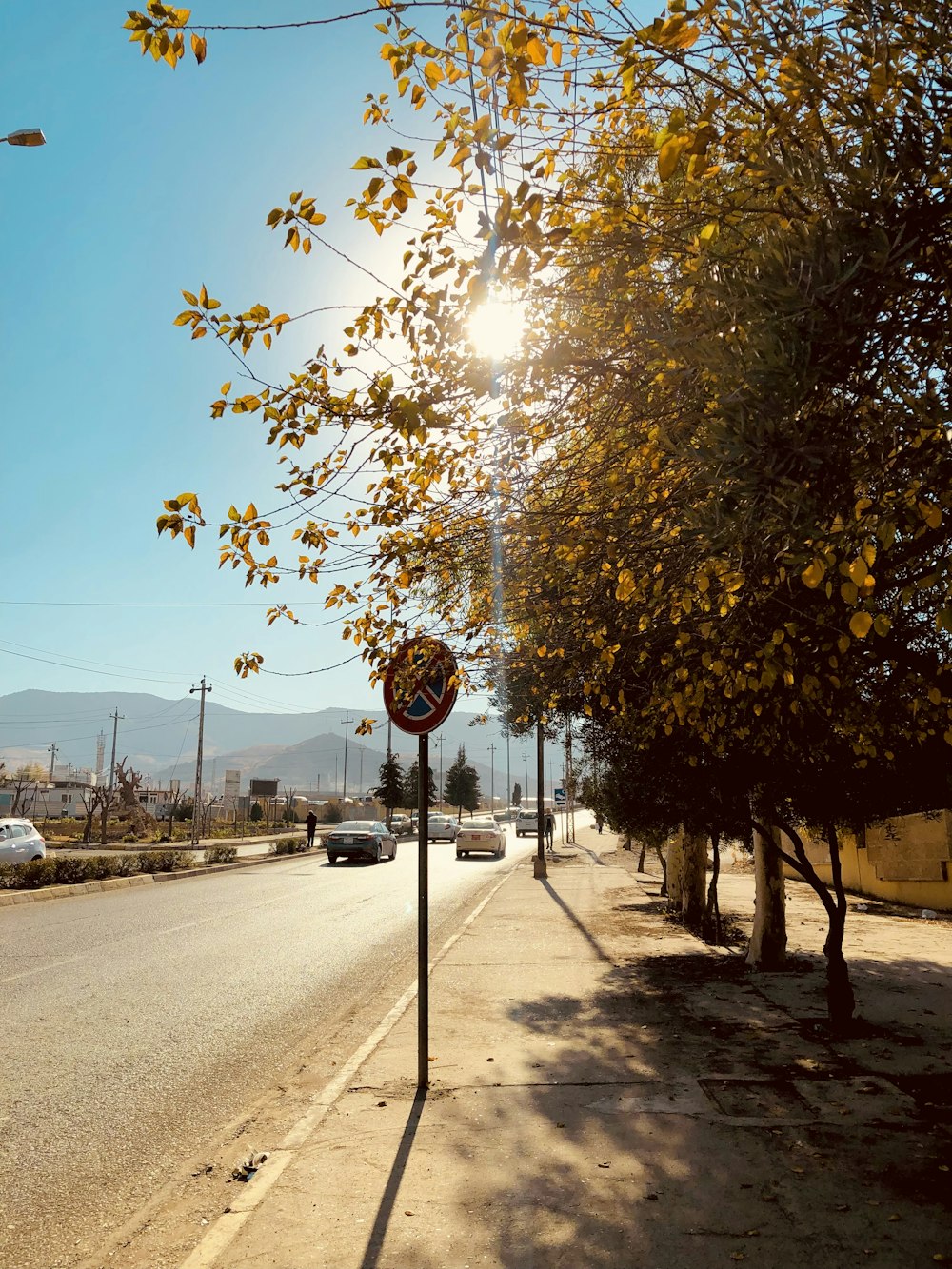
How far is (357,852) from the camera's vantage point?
3462cm

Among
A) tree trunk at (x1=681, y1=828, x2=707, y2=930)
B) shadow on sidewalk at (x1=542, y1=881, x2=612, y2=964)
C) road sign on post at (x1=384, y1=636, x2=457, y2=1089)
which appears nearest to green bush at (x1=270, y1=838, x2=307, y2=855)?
shadow on sidewalk at (x1=542, y1=881, x2=612, y2=964)

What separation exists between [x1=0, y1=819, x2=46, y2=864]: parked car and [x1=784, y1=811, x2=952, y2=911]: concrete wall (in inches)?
778

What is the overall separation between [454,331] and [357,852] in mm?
31750

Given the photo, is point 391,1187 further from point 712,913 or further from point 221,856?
point 221,856

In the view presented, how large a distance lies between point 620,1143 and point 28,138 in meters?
13.4

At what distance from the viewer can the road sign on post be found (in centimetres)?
614

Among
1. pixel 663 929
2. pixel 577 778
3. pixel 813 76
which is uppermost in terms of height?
pixel 813 76

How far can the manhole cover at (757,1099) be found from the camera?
5457mm

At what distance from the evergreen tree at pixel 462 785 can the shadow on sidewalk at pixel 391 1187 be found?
3879 inches

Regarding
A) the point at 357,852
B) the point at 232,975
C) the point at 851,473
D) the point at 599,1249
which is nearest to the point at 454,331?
the point at 851,473

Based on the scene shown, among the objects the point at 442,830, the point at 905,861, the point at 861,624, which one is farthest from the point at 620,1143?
the point at 442,830

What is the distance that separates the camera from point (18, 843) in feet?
82.8

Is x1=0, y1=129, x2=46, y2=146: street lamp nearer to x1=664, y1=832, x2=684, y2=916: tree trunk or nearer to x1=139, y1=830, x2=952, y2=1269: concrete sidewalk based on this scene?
x1=139, y1=830, x2=952, y2=1269: concrete sidewalk

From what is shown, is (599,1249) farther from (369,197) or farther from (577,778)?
(577,778)
